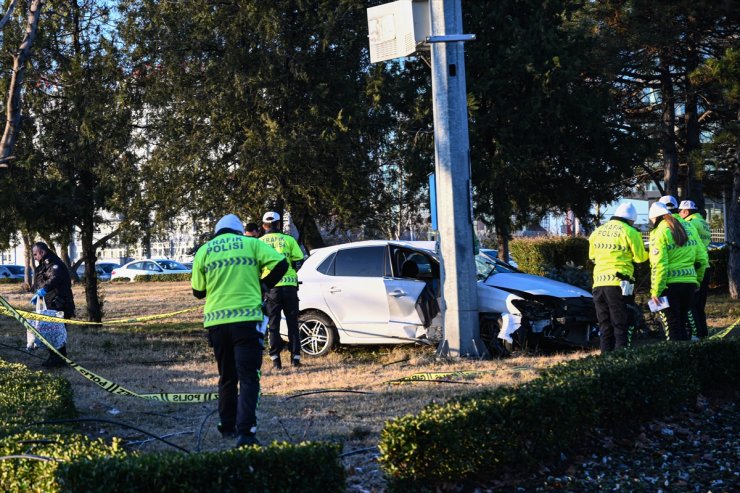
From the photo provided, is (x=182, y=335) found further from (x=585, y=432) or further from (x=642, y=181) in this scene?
(x=642, y=181)

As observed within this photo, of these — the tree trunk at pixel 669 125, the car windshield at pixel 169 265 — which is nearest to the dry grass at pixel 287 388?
the tree trunk at pixel 669 125

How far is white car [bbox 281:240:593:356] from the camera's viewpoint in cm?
1180

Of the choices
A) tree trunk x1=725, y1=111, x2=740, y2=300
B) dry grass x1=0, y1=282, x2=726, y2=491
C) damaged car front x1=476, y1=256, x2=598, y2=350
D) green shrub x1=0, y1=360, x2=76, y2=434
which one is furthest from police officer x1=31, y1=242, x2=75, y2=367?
tree trunk x1=725, y1=111, x2=740, y2=300

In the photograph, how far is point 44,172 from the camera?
58.4 ft

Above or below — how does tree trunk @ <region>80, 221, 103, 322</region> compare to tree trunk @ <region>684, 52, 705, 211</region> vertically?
below

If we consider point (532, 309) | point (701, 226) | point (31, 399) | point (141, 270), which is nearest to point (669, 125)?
point (701, 226)

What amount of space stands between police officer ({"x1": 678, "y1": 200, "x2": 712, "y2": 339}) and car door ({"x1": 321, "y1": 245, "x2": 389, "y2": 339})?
13.0 feet

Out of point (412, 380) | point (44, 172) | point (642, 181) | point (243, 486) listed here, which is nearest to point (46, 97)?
point (44, 172)

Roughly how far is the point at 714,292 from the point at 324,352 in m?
15.5

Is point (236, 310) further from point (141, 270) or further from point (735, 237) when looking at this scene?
point (141, 270)

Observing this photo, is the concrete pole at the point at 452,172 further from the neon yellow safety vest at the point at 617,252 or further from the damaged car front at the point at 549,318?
the neon yellow safety vest at the point at 617,252

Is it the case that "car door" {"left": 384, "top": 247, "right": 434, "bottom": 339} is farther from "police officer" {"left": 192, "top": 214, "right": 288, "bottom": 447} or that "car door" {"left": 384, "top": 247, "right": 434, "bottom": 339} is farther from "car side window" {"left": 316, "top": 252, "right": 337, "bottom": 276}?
"police officer" {"left": 192, "top": 214, "right": 288, "bottom": 447}

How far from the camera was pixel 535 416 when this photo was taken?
5.95m

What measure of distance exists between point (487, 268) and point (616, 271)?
3.10 m
